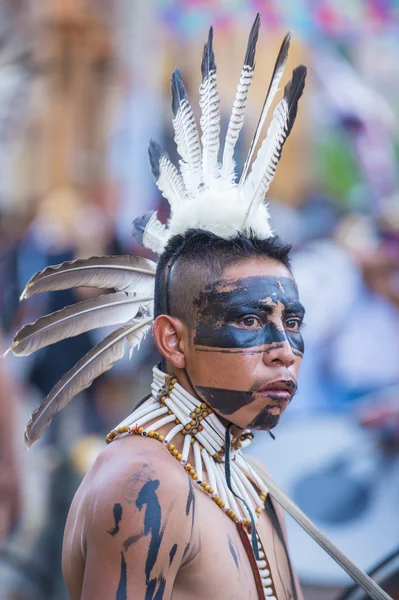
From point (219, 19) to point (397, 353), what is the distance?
186 inches

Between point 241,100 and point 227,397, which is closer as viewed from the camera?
point 227,397

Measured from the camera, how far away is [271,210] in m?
7.16

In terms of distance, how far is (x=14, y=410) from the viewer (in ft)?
15.8

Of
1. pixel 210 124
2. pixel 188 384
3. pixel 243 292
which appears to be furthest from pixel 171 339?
pixel 210 124

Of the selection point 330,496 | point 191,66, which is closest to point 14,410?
point 330,496

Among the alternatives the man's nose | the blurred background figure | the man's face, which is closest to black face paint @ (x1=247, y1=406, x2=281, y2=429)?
the man's face

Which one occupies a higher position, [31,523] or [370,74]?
[370,74]

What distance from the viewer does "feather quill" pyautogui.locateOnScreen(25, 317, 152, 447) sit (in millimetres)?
2400

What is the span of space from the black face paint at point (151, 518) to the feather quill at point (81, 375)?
0.45 m

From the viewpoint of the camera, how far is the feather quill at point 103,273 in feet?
8.21

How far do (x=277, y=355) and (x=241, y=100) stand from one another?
677 millimetres

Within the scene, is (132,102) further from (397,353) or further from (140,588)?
(140,588)

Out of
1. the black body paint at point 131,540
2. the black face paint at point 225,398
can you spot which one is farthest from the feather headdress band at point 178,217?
the black body paint at point 131,540

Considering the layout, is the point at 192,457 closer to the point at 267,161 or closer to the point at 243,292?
the point at 243,292
